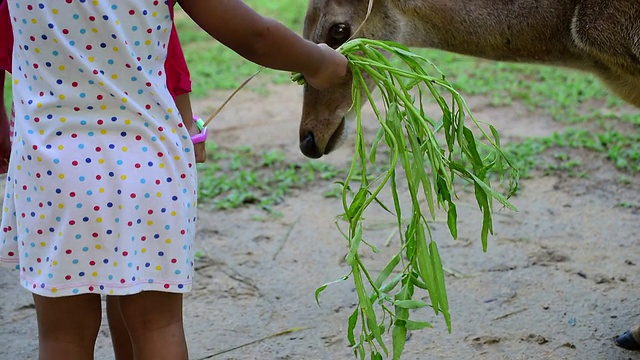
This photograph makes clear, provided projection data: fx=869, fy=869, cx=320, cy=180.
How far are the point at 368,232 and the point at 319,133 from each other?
667mm

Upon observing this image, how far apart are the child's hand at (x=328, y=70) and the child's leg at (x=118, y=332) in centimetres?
85

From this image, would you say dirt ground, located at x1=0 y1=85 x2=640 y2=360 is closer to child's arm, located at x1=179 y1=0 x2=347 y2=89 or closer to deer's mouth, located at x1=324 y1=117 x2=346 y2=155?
deer's mouth, located at x1=324 y1=117 x2=346 y2=155

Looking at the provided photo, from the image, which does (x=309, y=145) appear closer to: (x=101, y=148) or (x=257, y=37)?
(x=257, y=37)

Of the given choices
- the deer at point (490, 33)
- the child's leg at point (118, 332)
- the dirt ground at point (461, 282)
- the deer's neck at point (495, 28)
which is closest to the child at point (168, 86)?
the child's leg at point (118, 332)

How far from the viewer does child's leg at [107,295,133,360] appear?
2.53 metres

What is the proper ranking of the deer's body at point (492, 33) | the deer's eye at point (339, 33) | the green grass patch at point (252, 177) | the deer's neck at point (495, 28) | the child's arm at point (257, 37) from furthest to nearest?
the green grass patch at point (252, 177), the deer's eye at point (339, 33), the deer's neck at point (495, 28), the deer's body at point (492, 33), the child's arm at point (257, 37)

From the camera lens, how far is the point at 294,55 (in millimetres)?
2223

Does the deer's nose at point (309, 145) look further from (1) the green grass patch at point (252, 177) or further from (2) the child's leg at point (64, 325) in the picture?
(2) the child's leg at point (64, 325)

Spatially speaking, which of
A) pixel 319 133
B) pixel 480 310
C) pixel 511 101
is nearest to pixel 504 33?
pixel 319 133

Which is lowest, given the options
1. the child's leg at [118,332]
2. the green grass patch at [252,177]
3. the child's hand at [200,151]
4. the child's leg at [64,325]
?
the green grass patch at [252,177]

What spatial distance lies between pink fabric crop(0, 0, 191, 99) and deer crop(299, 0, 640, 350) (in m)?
1.30

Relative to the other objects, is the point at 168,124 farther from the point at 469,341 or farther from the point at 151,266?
the point at 469,341

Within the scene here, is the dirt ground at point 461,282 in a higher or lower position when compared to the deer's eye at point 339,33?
lower

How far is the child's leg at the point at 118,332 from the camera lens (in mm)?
2525
